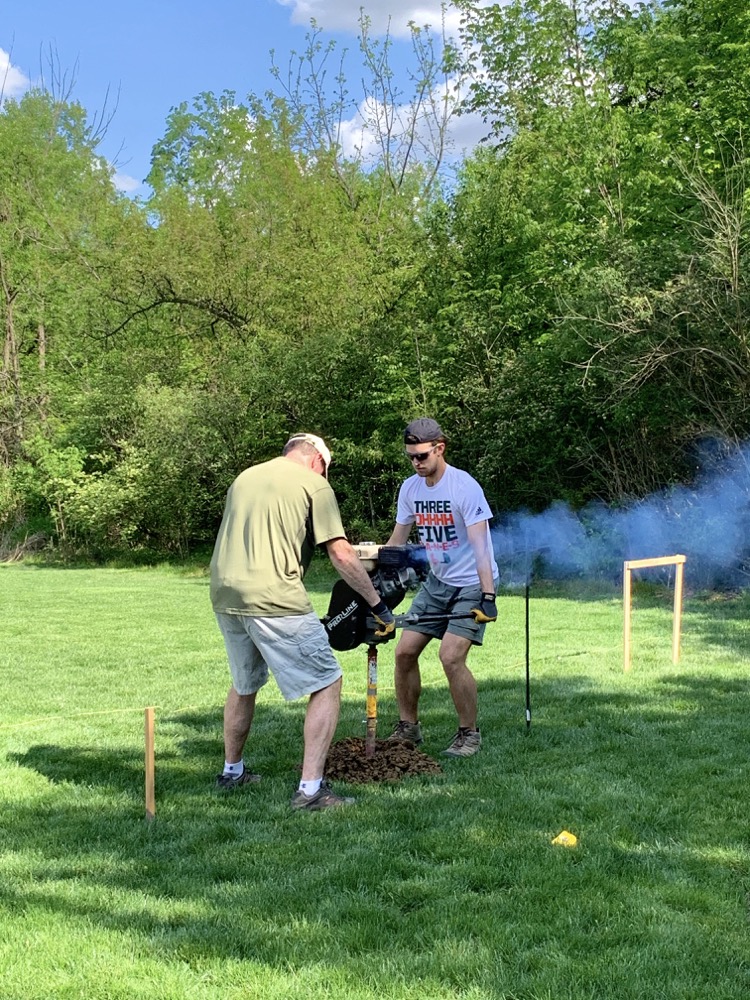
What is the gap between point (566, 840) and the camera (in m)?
4.11

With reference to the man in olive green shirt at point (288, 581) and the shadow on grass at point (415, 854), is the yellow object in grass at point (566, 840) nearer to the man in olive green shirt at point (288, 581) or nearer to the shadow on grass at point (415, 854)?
the shadow on grass at point (415, 854)

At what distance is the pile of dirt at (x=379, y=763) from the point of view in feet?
17.0

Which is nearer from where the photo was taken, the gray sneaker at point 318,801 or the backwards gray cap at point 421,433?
the gray sneaker at point 318,801

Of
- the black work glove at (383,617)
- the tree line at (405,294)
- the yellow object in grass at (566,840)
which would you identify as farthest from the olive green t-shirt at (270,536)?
the tree line at (405,294)

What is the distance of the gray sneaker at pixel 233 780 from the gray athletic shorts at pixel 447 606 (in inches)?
50.1

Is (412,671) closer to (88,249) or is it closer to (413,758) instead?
(413,758)

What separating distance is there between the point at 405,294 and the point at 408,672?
17.5 meters

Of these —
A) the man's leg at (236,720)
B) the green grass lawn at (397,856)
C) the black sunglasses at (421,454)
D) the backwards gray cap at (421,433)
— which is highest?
the backwards gray cap at (421,433)

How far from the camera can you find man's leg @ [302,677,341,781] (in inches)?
186

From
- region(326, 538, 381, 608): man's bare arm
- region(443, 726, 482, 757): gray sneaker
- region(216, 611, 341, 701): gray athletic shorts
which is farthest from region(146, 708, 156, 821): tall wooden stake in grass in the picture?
region(443, 726, 482, 757): gray sneaker

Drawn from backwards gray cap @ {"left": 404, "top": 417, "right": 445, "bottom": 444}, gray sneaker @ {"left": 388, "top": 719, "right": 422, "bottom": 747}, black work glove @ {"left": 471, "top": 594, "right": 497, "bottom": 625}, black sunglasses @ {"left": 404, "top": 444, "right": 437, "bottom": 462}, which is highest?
backwards gray cap @ {"left": 404, "top": 417, "right": 445, "bottom": 444}

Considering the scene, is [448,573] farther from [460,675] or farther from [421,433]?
[421,433]

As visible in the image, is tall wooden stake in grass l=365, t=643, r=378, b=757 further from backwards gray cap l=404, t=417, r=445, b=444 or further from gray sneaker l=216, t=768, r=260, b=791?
backwards gray cap l=404, t=417, r=445, b=444

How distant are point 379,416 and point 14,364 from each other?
1745 cm
